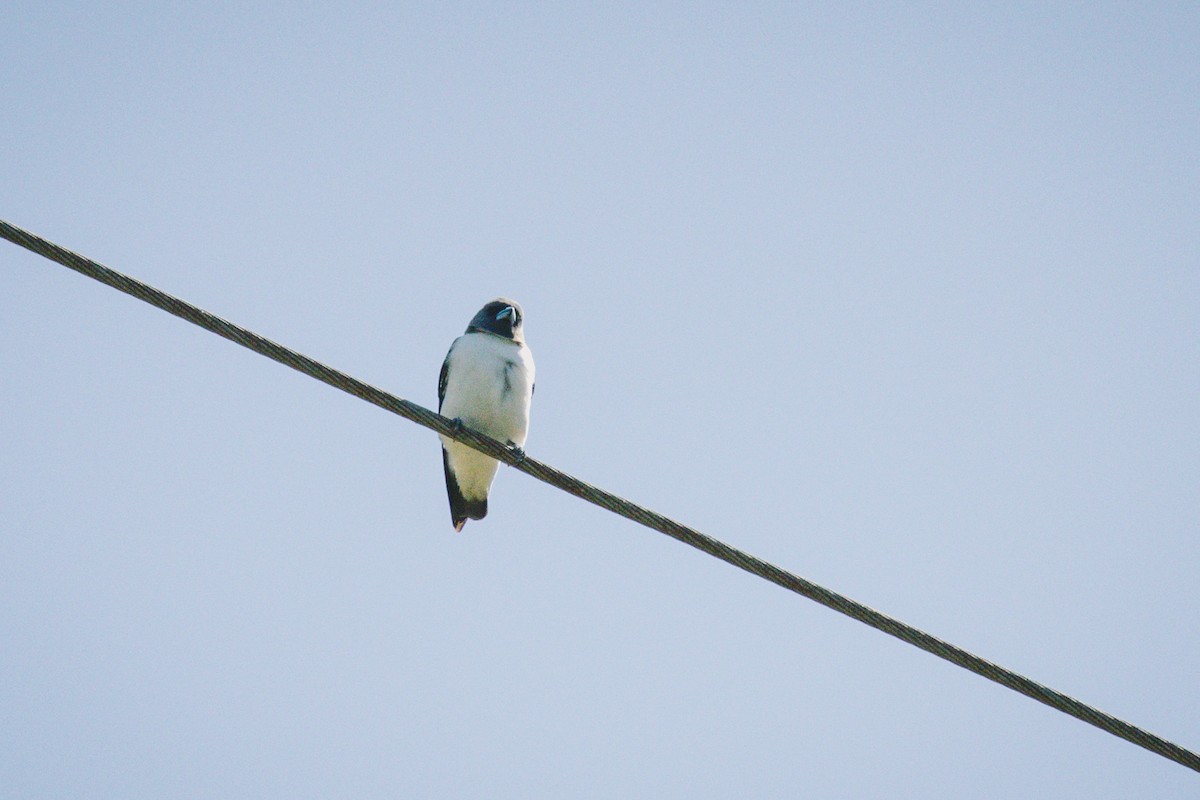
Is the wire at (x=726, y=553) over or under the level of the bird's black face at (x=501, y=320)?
under

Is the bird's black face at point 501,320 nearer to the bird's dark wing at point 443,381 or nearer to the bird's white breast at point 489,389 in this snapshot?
the bird's white breast at point 489,389

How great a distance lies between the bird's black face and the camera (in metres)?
7.17

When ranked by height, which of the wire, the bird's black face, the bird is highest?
the bird's black face

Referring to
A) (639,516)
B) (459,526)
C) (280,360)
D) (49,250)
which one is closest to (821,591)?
(639,516)

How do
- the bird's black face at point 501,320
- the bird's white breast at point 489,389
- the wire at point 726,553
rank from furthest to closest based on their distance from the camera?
the bird's black face at point 501,320 → the bird's white breast at point 489,389 → the wire at point 726,553

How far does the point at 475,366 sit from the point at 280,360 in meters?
3.16

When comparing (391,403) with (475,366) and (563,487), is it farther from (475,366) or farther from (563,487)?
(475,366)

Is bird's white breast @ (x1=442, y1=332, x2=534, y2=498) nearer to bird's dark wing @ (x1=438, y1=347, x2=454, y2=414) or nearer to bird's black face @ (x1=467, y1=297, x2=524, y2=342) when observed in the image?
bird's black face @ (x1=467, y1=297, x2=524, y2=342)

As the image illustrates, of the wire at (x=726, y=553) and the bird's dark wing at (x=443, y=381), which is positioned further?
the bird's dark wing at (x=443, y=381)

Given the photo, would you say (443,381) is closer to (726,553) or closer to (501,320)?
(501,320)

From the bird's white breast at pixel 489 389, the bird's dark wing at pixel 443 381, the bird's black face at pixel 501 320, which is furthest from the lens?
the bird's dark wing at pixel 443 381

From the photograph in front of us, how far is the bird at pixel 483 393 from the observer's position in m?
6.66

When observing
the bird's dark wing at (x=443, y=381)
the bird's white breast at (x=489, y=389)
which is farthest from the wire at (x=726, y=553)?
the bird's dark wing at (x=443, y=381)

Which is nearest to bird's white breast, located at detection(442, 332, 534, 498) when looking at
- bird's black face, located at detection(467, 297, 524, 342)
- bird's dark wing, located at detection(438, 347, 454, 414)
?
bird's black face, located at detection(467, 297, 524, 342)
